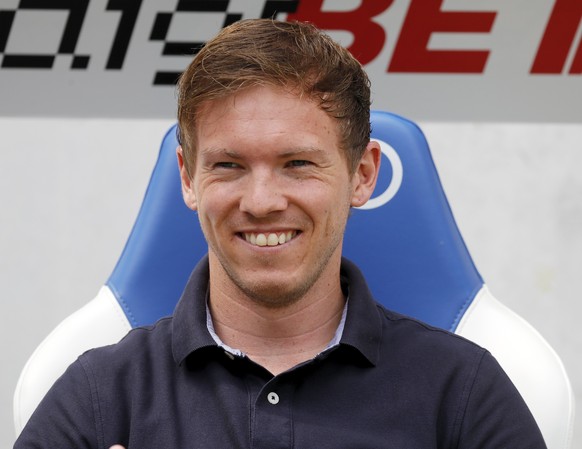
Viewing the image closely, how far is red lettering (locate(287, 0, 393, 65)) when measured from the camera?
2.10 m

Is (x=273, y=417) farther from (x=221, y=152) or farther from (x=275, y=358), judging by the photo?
(x=221, y=152)

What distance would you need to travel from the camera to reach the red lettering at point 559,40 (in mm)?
2078

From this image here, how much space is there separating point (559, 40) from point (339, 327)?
3.42ft

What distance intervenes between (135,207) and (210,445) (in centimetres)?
99

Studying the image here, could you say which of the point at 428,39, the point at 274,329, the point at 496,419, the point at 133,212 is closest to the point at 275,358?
the point at 274,329

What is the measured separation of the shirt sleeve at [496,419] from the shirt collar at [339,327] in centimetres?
12

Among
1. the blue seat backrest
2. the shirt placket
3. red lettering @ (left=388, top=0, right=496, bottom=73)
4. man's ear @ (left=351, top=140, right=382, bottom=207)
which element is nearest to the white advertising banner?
red lettering @ (left=388, top=0, right=496, bottom=73)

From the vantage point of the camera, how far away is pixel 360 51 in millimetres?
2098

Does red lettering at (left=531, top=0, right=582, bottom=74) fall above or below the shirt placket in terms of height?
above

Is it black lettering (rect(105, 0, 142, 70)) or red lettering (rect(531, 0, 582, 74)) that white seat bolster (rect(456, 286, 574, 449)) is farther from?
black lettering (rect(105, 0, 142, 70))

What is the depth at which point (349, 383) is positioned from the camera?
121 centimetres

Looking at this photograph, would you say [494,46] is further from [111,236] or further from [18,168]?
[18,168]

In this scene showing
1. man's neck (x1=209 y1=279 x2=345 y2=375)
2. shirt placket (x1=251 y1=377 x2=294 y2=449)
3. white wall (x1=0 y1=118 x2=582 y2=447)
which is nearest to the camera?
shirt placket (x1=251 y1=377 x2=294 y2=449)

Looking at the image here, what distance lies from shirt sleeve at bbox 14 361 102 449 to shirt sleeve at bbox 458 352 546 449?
1.34ft
